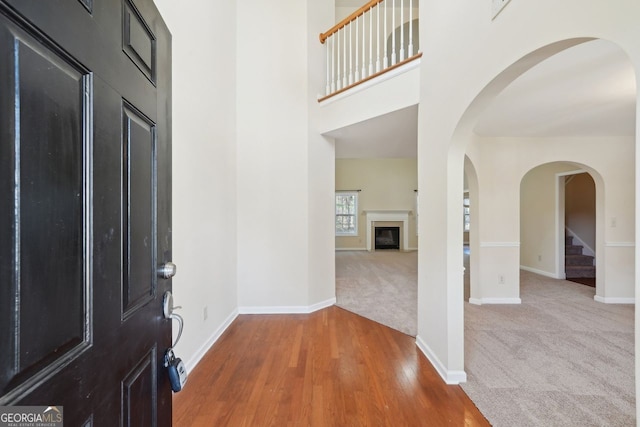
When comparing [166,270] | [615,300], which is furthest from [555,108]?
[166,270]

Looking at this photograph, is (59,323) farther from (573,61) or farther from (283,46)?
(283,46)

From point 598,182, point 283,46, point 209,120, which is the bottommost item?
point 598,182

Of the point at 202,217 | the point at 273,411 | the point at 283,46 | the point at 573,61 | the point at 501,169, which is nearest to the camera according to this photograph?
the point at 273,411

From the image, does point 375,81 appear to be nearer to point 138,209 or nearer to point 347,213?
point 138,209

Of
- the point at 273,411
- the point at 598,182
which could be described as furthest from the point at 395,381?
the point at 598,182

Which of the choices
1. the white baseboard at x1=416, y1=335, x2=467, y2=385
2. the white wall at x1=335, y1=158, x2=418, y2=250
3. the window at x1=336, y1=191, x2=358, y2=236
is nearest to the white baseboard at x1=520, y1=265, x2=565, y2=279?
the white wall at x1=335, y1=158, x2=418, y2=250

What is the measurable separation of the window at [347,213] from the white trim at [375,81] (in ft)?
19.5

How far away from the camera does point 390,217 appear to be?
9242 millimetres

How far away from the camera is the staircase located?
515 centimetres

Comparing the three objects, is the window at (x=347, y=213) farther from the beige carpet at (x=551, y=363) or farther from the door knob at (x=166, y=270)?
the door knob at (x=166, y=270)

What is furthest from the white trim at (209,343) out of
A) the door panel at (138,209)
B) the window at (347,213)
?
the window at (347,213)

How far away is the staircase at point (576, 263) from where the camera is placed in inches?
203

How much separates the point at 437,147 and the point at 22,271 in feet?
7.50

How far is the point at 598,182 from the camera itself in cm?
384
